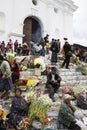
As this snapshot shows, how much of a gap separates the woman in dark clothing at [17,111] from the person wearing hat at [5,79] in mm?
1538

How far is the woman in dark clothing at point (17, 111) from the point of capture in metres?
11.4

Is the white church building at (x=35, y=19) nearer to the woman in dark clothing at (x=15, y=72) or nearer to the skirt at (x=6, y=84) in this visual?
the woman in dark clothing at (x=15, y=72)

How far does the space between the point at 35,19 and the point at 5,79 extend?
52.7ft

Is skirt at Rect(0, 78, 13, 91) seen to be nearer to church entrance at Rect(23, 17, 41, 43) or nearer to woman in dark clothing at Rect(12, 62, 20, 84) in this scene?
woman in dark clothing at Rect(12, 62, 20, 84)

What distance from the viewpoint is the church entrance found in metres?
27.9

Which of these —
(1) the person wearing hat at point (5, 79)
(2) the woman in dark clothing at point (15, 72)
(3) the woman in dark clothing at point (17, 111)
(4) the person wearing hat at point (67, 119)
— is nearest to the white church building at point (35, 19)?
(2) the woman in dark clothing at point (15, 72)

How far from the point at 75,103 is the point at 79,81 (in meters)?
3.26

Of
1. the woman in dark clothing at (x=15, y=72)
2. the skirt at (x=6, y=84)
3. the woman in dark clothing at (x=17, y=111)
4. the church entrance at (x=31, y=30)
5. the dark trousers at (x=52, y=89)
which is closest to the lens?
the woman in dark clothing at (x=17, y=111)

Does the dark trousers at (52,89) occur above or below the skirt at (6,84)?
below

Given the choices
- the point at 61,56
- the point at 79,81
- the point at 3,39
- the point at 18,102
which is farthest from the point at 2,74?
the point at 3,39

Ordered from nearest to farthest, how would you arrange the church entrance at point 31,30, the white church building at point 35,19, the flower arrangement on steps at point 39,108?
the flower arrangement on steps at point 39,108 → the white church building at point 35,19 → the church entrance at point 31,30

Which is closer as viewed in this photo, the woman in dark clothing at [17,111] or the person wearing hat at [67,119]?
the woman in dark clothing at [17,111]

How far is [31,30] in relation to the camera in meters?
28.7

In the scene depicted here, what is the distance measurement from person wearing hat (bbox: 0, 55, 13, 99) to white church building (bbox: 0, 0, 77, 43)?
11721 mm
